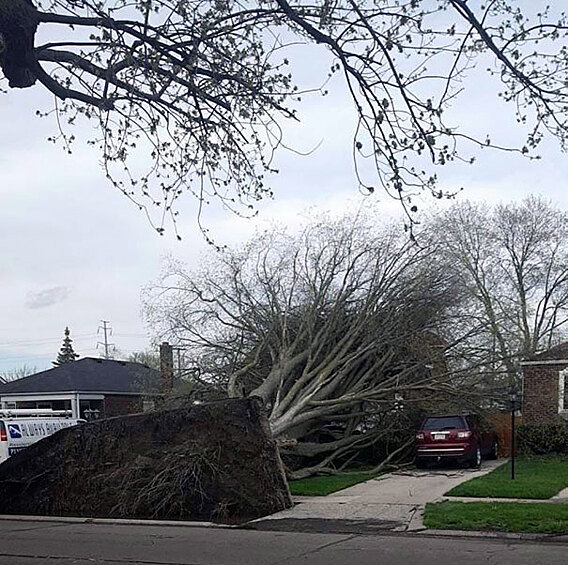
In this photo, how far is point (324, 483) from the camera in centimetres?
2145

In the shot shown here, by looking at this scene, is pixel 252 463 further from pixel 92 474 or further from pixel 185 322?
pixel 185 322

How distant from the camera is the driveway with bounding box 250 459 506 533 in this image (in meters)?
15.3

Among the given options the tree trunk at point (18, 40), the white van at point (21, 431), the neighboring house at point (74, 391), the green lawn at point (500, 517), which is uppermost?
the tree trunk at point (18, 40)

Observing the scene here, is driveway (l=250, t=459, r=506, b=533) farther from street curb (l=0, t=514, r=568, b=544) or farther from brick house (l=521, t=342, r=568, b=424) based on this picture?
brick house (l=521, t=342, r=568, b=424)

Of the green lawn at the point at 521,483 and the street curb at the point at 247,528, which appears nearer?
the street curb at the point at 247,528

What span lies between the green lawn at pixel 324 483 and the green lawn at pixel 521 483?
111 inches

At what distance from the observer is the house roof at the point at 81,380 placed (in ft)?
139


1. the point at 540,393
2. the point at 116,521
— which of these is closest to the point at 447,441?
the point at 540,393

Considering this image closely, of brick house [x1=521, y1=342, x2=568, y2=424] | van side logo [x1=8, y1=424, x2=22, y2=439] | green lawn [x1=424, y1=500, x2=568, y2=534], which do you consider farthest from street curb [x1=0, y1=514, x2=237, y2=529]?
brick house [x1=521, y1=342, x2=568, y2=424]

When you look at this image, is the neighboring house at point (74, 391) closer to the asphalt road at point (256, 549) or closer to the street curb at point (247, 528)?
the street curb at point (247, 528)

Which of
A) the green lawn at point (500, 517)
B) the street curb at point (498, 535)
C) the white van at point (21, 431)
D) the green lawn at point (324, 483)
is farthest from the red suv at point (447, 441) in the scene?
the street curb at point (498, 535)

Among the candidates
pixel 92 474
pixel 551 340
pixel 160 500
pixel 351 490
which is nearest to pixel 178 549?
pixel 160 500

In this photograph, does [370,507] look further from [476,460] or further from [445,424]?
[476,460]

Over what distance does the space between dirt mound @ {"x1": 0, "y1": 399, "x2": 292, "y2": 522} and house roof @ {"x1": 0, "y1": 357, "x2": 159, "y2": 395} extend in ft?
69.7
